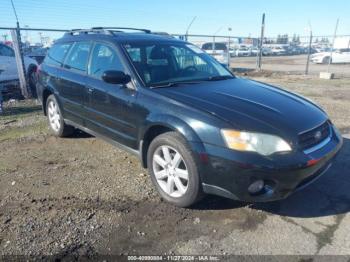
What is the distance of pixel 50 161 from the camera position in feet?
16.9

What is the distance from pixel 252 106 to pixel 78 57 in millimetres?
2892

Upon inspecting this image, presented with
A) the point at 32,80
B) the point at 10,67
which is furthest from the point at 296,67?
the point at 10,67

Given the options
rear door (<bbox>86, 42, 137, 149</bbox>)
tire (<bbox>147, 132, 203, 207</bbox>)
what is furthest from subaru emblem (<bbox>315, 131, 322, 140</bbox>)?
rear door (<bbox>86, 42, 137, 149</bbox>)

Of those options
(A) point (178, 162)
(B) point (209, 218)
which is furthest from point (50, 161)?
(B) point (209, 218)

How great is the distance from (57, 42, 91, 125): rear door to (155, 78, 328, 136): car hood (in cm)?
160

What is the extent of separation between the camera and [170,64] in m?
4.47

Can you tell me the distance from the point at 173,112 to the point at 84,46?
227cm

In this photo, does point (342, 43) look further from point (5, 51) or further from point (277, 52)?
point (5, 51)

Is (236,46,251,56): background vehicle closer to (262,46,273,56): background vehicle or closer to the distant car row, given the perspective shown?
the distant car row

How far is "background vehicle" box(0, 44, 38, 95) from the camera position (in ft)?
34.3

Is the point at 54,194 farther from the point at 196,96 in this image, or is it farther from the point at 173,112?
the point at 196,96

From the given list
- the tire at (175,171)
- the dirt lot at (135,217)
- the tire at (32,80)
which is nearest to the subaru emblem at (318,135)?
the dirt lot at (135,217)

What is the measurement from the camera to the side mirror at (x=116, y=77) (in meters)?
3.99

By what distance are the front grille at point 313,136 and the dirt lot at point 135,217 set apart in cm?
73
